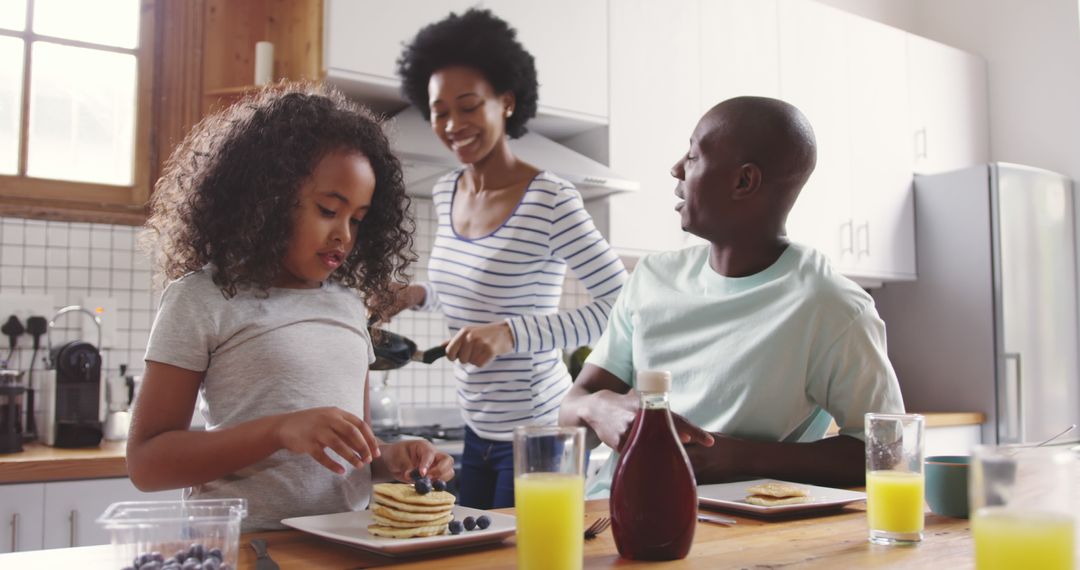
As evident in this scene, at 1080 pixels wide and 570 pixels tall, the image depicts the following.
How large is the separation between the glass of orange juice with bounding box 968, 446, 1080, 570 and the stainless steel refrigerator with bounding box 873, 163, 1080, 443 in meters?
3.38

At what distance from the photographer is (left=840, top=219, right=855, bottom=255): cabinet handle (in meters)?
3.78

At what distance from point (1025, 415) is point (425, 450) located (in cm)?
333

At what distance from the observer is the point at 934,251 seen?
3.98 m

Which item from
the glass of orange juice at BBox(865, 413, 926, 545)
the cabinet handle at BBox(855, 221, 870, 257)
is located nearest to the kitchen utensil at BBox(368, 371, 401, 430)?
the glass of orange juice at BBox(865, 413, 926, 545)

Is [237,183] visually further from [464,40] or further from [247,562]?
[464,40]

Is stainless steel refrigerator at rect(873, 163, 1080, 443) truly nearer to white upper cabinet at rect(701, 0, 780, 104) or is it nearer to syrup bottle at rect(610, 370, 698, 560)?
white upper cabinet at rect(701, 0, 780, 104)

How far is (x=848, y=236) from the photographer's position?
3.81 m

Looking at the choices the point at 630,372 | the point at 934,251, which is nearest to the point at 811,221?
the point at 934,251

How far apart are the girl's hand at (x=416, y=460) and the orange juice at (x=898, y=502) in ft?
1.56

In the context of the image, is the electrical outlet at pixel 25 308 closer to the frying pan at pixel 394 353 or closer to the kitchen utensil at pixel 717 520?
the frying pan at pixel 394 353

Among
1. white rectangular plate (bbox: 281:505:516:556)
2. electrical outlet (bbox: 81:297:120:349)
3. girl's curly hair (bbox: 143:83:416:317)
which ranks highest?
girl's curly hair (bbox: 143:83:416:317)

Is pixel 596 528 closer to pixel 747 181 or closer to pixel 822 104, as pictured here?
pixel 747 181

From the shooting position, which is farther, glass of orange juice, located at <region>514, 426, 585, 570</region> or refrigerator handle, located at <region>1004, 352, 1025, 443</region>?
refrigerator handle, located at <region>1004, 352, 1025, 443</region>

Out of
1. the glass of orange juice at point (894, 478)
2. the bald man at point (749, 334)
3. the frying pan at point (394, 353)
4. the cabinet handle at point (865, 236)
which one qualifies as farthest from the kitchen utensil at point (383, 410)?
the cabinet handle at point (865, 236)
